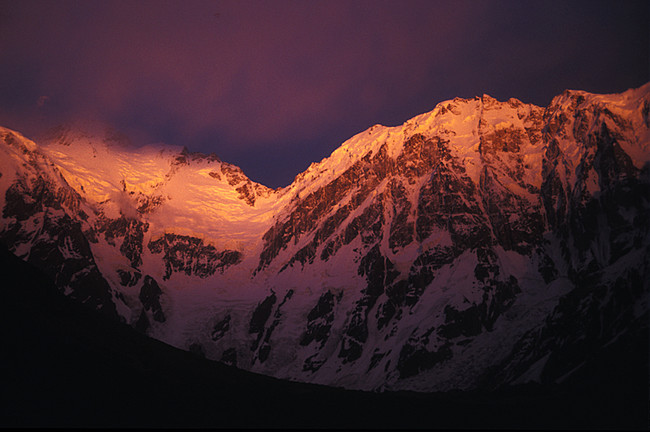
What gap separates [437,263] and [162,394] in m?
107

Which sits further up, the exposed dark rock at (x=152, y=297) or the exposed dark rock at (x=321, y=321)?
the exposed dark rock at (x=152, y=297)

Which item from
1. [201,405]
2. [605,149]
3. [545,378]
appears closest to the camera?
[201,405]

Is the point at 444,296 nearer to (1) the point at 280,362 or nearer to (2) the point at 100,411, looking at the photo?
(1) the point at 280,362

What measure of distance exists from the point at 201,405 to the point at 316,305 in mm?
118775

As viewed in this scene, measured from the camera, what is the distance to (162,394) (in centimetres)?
3769

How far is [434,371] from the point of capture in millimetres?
107625

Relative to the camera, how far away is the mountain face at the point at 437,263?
328 feet

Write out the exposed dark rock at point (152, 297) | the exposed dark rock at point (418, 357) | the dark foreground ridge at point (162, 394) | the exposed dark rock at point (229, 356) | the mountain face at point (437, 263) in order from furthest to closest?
1. the exposed dark rock at point (152, 297)
2. the exposed dark rock at point (229, 356)
3. the exposed dark rock at point (418, 357)
4. the mountain face at point (437, 263)
5. the dark foreground ridge at point (162, 394)

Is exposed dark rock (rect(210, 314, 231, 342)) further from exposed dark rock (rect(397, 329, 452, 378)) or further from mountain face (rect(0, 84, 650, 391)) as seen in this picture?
exposed dark rock (rect(397, 329, 452, 378))

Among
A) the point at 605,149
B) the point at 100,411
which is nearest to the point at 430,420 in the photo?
the point at 100,411

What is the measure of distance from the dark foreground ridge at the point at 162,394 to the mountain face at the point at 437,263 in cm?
2172

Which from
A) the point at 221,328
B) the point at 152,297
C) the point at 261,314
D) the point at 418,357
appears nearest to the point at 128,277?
the point at 152,297

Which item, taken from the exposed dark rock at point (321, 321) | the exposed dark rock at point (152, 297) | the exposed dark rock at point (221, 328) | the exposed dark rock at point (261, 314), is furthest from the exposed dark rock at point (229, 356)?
the exposed dark rock at point (152, 297)

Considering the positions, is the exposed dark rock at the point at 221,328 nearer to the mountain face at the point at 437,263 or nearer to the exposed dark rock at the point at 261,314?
the mountain face at the point at 437,263
